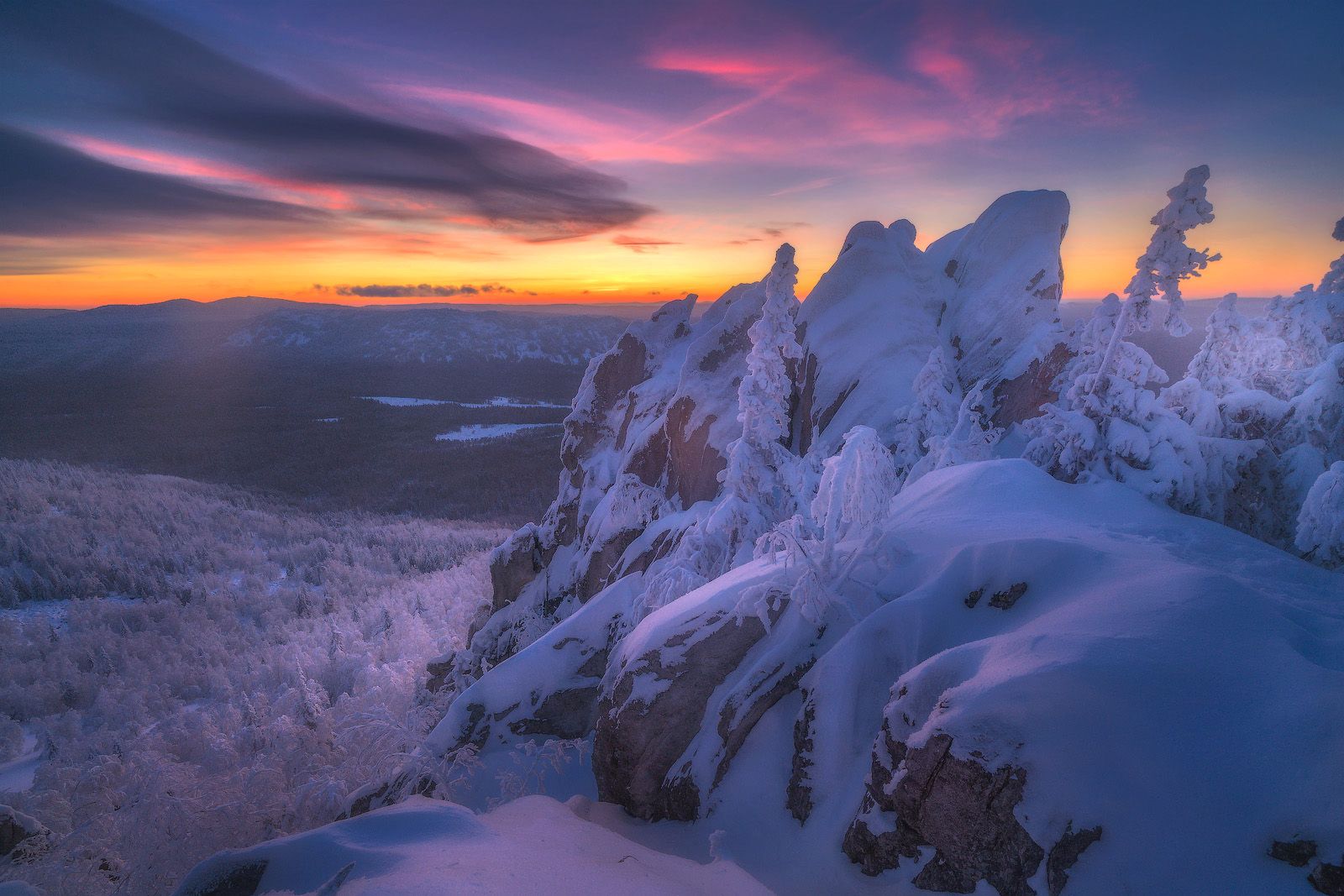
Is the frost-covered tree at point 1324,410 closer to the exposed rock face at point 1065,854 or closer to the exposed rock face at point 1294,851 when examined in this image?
the exposed rock face at point 1294,851

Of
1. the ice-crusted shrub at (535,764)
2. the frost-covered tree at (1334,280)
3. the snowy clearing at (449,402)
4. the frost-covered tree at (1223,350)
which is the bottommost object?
the ice-crusted shrub at (535,764)

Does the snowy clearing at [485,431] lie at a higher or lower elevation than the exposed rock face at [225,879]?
lower

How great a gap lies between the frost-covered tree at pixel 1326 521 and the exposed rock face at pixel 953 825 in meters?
7.79

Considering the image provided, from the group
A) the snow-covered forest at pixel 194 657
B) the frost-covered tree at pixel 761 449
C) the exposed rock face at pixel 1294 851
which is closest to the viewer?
the exposed rock face at pixel 1294 851

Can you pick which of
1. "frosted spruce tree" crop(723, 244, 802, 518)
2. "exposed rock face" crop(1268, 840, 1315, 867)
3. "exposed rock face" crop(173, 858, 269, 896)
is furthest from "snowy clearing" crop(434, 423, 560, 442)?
"exposed rock face" crop(1268, 840, 1315, 867)

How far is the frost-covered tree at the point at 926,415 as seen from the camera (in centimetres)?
1645

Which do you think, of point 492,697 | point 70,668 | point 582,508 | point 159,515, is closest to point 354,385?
point 159,515

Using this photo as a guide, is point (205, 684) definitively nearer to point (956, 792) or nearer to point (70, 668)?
point (70, 668)

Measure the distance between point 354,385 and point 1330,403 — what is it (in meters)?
220

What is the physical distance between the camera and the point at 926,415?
54.9ft

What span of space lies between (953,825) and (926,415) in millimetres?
13636

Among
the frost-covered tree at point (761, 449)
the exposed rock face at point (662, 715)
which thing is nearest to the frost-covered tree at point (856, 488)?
the exposed rock face at point (662, 715)

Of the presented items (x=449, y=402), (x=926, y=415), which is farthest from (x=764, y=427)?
(x=449, y=402)

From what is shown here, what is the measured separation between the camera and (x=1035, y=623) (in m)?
6.05
